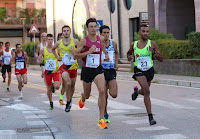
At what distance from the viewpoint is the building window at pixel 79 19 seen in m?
41.8

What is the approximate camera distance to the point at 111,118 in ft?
34.2

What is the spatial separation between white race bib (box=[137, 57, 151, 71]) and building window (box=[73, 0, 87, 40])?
3204 centimetres

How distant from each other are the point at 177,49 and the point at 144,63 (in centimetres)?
1301

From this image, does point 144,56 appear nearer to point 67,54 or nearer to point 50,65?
point 67,54

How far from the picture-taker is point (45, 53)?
12.9 m

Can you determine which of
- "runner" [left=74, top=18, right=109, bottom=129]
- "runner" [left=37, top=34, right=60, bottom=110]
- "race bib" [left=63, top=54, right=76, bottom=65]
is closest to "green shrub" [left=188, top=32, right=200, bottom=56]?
"runner" [left=37, top=34, right=60, bottom=110]

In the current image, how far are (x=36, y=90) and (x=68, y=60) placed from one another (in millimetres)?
7047

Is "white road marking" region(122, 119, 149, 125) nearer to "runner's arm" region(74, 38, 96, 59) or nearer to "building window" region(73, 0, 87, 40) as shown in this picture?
"runner's arm" region(74, 38, 96, 59)

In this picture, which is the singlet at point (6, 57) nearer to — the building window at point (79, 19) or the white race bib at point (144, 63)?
the white race bib at point (144, 63)

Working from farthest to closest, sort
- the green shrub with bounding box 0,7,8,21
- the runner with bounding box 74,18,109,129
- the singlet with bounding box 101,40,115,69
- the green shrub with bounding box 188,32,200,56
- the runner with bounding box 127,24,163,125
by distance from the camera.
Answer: the green shrub with bounding box 0,7,8,21 < the green shrub with bounding box 188,32,200,56 < the singlet with bounding box 101,40,115,69 < the runner with bounding box 127,24,163,125 < the runner with bounding box 74,18,109,129

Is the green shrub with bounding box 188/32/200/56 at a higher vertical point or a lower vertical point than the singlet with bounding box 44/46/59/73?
higher

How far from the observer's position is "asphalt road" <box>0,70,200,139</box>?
8.54 m

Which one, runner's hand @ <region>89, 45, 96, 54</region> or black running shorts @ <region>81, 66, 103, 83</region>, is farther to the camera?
black running shorts @ <region>81, 66, 103, 83</region>

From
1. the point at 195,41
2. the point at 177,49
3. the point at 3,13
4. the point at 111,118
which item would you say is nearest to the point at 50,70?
the point at 111,118
